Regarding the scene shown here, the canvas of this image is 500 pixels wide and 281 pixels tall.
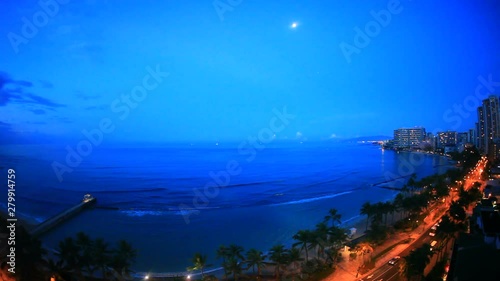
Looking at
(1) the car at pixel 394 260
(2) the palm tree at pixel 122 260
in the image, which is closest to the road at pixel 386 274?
(1) the car at pixel 394 260

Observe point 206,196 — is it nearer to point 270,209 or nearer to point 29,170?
Answer: point 270,209

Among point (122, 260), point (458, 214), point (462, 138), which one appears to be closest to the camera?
point (122, 260)

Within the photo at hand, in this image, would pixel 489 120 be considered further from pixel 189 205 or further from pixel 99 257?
pixel 99 257

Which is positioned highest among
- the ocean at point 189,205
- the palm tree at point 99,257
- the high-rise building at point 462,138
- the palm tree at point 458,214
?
the high-rise building at point 462,138

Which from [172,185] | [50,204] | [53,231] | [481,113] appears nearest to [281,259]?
[53,231]

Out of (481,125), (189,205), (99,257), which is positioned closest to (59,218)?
(189,205)

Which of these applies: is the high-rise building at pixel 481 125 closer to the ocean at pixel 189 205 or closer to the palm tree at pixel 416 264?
the ocean at pixel 189 205
